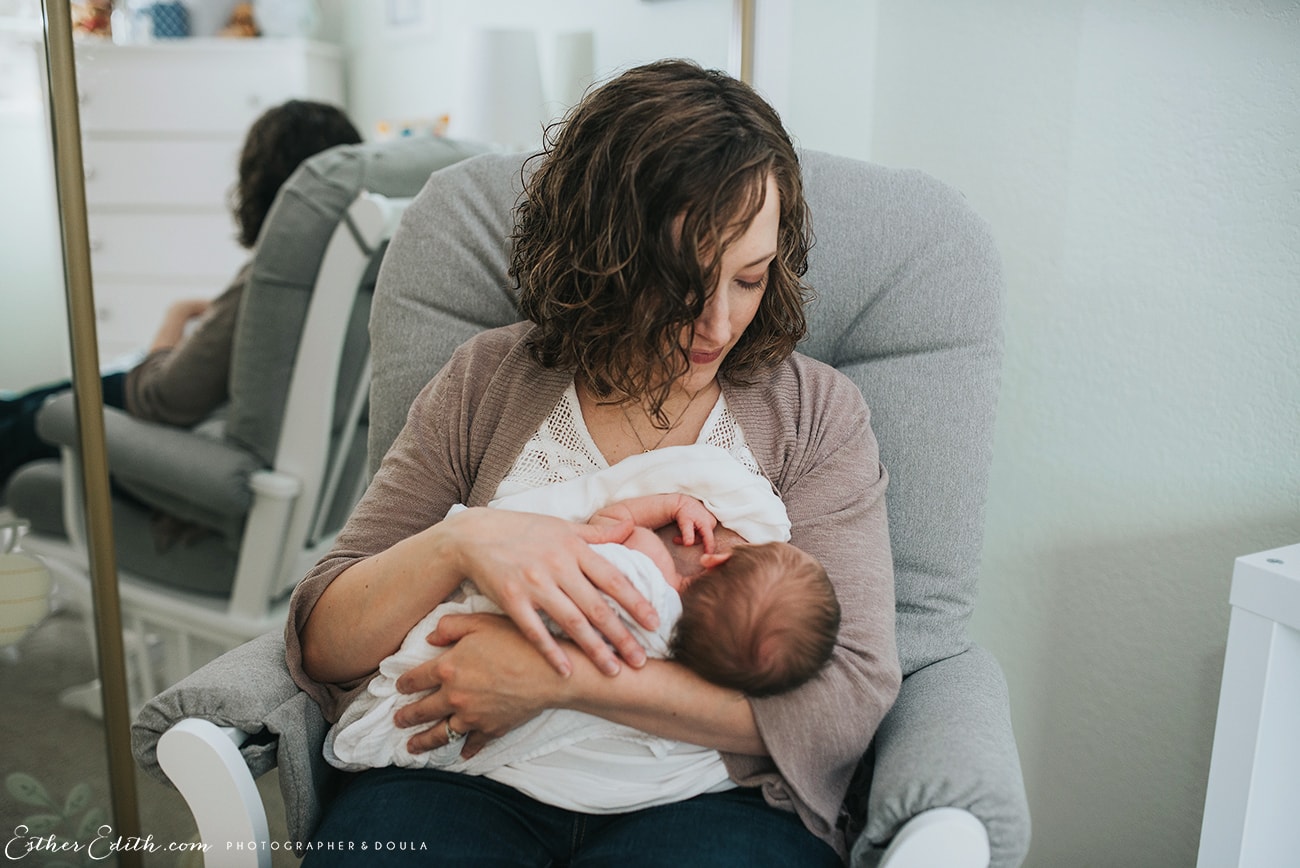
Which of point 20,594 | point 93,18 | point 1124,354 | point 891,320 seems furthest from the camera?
point 93,18

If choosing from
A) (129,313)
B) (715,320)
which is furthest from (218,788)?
(129,313)

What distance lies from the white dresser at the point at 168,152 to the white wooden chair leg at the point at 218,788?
1.37 m

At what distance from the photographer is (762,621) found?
0.79 m

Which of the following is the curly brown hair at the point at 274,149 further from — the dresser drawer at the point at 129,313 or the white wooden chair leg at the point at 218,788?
the white wooden chair leg at the point at 218,788

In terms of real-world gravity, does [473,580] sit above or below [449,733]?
above

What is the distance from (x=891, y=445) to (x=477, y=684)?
0.53 meters

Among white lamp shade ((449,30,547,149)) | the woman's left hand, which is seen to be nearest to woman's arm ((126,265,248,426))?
white lamp shade ((449,30,547,149))

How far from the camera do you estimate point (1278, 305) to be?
46.5 inches

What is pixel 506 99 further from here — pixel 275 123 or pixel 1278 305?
pixel 1278 305

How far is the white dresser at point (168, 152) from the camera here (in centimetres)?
191

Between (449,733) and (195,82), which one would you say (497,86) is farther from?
(449,733)

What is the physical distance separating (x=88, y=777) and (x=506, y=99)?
161 centimetres

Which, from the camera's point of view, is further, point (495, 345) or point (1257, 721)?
point (495, 345)

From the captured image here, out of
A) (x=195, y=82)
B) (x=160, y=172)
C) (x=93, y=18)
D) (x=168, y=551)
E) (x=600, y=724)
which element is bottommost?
(x=168, y=551)
